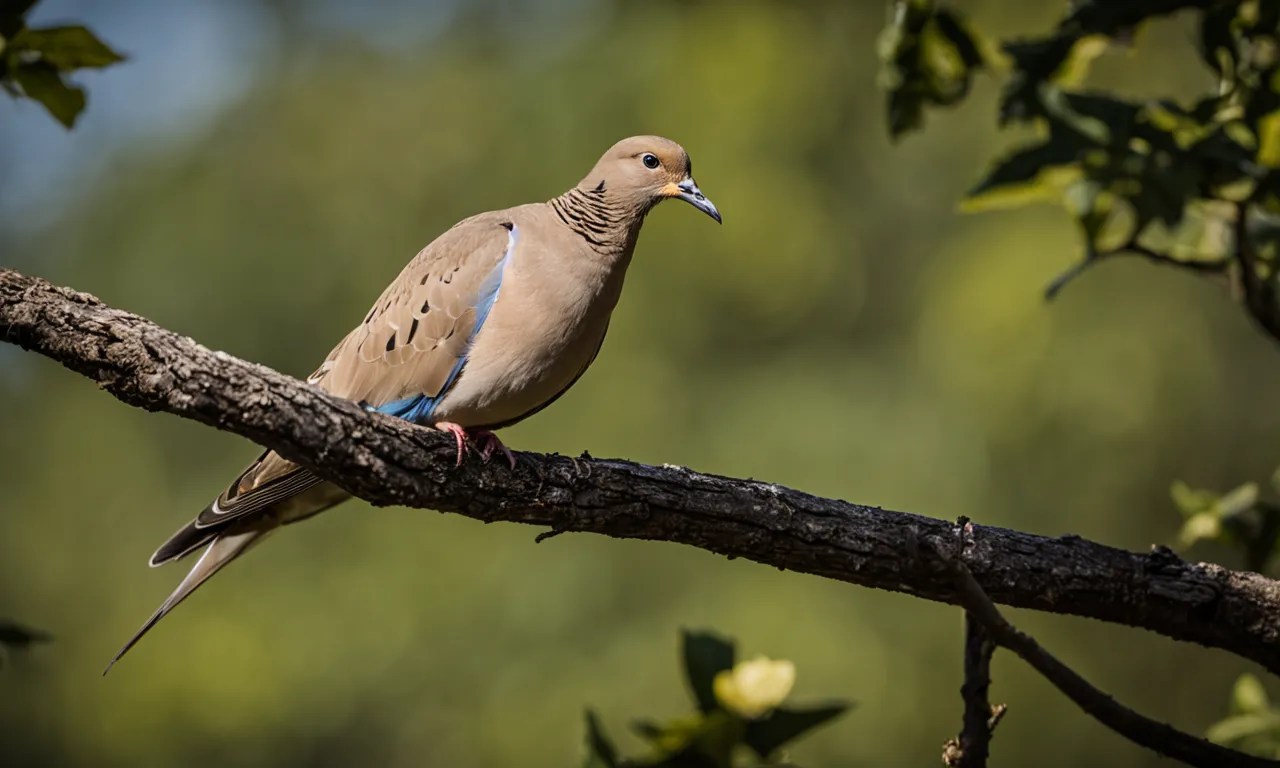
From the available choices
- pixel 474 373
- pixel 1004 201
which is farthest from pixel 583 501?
pixel 1004 201

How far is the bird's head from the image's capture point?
3.92 meters

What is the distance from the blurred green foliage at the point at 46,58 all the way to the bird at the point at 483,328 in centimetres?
98

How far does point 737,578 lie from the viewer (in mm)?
6863

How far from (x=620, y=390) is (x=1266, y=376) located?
451 cm

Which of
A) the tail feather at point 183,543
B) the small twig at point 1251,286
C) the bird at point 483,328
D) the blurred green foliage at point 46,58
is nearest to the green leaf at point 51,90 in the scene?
the blurred green foliage at point 46,58

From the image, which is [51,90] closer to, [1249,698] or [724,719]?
[724,719]

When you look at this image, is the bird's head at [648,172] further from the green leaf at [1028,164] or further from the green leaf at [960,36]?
the green leaf at [1028,164]

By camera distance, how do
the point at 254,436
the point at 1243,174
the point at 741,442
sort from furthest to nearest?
1. the point at 741,442
2. the point at 1243,174
3. the point at 254,436

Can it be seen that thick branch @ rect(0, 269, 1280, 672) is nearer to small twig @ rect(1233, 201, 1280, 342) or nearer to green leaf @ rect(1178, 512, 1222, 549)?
green leaf @ rect(1178, 512, 1222, 549)

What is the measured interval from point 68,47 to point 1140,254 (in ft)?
8.04

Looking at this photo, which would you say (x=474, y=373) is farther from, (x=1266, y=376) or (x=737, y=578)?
(x=1266, y=376)

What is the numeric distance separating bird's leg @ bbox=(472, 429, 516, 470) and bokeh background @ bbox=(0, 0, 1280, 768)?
329 centimetres

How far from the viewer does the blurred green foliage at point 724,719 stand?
1604 millimetres

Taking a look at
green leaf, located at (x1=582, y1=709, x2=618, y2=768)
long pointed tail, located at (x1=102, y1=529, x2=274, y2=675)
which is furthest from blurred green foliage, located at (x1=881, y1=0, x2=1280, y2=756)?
long pointed tail, located at (x1=102, y1=529, x2=274, y2=675)
